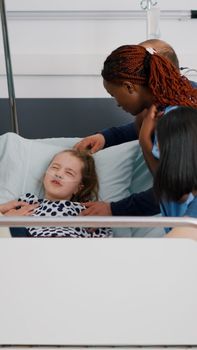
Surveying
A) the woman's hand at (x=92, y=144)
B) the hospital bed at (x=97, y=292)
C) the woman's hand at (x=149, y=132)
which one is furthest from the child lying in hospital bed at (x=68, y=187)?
the hospital bed at (x=97, y=292)

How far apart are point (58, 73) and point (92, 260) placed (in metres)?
1.77

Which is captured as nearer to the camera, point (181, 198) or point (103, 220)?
point (103, 220)

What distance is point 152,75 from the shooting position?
185cm

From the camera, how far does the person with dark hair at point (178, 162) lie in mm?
1576

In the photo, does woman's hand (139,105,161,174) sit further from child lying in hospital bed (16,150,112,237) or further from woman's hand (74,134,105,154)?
woman's hand (74,134,105,154)

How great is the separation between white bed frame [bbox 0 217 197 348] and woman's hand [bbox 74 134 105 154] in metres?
1.02

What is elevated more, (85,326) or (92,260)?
(92,260)

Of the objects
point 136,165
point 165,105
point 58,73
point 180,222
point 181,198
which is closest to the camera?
point 180,222

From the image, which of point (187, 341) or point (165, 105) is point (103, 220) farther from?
point (165, 105)

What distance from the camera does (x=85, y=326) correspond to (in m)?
1.35

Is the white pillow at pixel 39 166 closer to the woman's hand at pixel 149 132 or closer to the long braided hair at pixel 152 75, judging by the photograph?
the woman's hand at pixel 149 132

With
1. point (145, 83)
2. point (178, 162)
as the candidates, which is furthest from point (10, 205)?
point (178, 162)

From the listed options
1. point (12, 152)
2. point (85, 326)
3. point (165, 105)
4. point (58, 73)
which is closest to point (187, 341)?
point (85, 326)

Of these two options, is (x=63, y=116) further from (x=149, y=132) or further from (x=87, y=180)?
(x=149, y=132)
